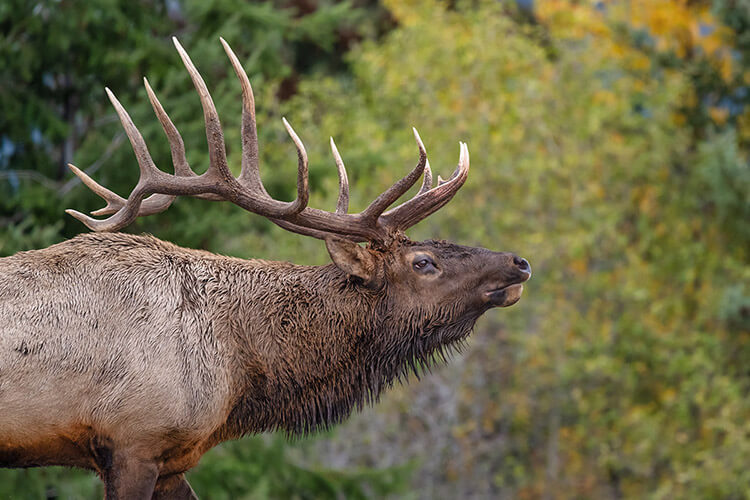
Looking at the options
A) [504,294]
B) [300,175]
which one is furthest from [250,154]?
[504,294]

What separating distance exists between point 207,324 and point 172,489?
0.84 m

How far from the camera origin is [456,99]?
64.7 feet

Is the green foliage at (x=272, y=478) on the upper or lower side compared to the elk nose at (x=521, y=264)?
lower

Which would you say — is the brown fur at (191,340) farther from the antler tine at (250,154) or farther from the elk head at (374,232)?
the antler tine at (250,154)

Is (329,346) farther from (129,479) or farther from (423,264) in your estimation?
(129,479)

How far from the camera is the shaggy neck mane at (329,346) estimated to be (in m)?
5.55

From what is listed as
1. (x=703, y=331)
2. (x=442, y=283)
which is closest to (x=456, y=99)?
(x=703, y=331)

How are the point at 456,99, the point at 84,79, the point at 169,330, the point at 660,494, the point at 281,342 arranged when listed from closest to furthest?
the point at 169,330 < the point at 281,342 < the point at 84,79 < the point at 660,494 < the point at 456,99

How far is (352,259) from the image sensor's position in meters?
5.72

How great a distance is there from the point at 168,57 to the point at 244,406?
6.73 metres

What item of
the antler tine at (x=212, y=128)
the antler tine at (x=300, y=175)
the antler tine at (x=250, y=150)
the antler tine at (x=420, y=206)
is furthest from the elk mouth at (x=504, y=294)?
the antler tine at (x=212, y=128)

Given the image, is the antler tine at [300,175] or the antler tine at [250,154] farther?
the antler tine at [250,154]

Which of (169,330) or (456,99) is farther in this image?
(456,99)

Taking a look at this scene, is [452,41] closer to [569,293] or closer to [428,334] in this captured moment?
[569,293]
